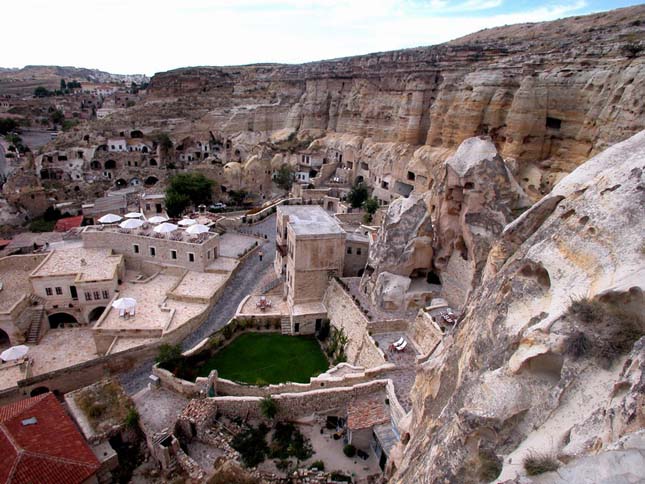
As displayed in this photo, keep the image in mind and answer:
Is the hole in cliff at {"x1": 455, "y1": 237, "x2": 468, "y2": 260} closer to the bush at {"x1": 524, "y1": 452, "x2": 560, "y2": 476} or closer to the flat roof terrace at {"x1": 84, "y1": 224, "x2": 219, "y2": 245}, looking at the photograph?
the bush at {"x1": 524, "y1": 452, "x2": 560, "y2": 476}

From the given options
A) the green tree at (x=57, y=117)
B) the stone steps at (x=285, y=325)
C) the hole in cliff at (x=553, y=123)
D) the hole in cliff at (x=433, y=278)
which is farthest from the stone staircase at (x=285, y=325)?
the green tree at (x=57, y=117)

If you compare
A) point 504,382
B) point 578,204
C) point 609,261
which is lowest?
point 504,382

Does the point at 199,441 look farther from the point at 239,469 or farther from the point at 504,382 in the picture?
the point at 504,382

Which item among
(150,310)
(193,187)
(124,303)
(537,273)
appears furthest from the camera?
(193,187)

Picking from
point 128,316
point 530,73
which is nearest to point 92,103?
point 128,316

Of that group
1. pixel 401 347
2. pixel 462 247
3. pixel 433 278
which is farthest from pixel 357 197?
pixel 401 347

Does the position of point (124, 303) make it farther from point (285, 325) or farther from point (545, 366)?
point (545, 366)

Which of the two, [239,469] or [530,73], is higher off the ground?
[530,73]

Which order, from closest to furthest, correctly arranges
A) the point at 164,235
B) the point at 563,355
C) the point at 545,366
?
the point at 563,355, the point at 545,366, the point at 164,235
